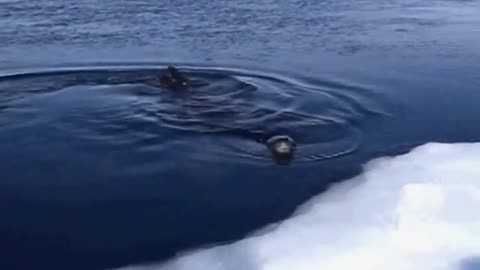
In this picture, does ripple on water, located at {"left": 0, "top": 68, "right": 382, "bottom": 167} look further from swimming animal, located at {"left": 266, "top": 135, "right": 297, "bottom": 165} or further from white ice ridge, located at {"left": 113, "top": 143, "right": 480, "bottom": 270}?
white ice ridge, located at {"left": 113, "top": 143, "right": 480, "bottom": 270}

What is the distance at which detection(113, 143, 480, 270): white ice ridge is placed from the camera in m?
8.95

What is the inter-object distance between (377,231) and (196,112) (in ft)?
16.9

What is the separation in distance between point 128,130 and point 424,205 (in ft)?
16.8

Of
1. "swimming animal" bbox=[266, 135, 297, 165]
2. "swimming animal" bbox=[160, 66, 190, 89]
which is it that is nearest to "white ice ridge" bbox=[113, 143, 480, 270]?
"swimming animal" bbox=[266, 135, 297, 165]

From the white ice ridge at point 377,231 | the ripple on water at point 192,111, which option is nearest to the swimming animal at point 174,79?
the ripple on water at point 192,111

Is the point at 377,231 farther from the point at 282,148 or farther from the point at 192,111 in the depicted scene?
the point at 192,111

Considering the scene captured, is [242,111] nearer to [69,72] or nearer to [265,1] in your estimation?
[69,72]

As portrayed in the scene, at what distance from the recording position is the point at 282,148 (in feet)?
39.8

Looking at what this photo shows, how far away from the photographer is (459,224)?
31.7 ft

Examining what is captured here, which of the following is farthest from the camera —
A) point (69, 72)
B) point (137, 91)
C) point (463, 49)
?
point (463, 49)

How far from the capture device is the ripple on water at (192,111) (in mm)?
12656

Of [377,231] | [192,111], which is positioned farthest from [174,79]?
[377,231]

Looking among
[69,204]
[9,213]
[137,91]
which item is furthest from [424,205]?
[137,91]

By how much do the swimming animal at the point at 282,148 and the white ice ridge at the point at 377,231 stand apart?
3.53 ft
